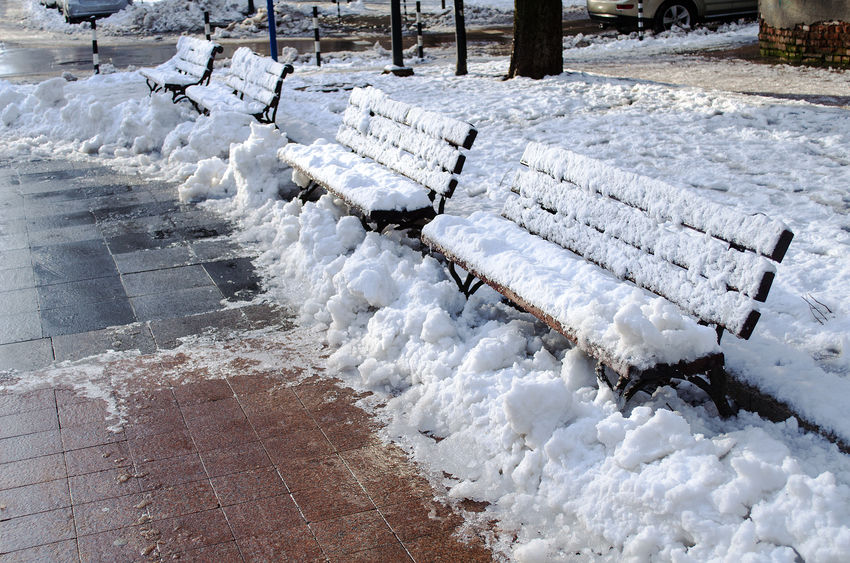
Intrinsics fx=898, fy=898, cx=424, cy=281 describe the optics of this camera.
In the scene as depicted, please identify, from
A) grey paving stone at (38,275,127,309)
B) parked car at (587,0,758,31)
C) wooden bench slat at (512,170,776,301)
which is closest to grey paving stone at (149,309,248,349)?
grey paving stone at (38,275,127,309)

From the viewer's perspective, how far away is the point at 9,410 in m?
4.39

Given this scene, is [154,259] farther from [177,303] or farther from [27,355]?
[27,355]

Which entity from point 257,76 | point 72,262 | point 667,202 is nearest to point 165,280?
point 72,262

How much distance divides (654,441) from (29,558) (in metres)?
2.35

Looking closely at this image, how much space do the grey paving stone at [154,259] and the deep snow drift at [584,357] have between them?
56cm

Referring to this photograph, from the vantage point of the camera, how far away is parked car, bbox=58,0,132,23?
27.2 metres

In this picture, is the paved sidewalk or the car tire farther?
the car tire

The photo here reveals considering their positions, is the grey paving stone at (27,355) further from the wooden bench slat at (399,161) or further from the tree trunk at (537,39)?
the tree trunk at (537,39)

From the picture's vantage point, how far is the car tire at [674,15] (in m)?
18.3

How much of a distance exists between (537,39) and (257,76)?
4090 millimetres

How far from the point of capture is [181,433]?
13.6ft

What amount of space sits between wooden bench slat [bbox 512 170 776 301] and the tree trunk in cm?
703

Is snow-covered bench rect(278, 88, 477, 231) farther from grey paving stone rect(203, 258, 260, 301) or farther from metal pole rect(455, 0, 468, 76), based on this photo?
metal pole rect(455, 0, 468, 76)

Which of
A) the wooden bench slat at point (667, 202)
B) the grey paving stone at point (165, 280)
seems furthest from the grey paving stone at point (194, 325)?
the wooden bench slat at point (667, 202)
